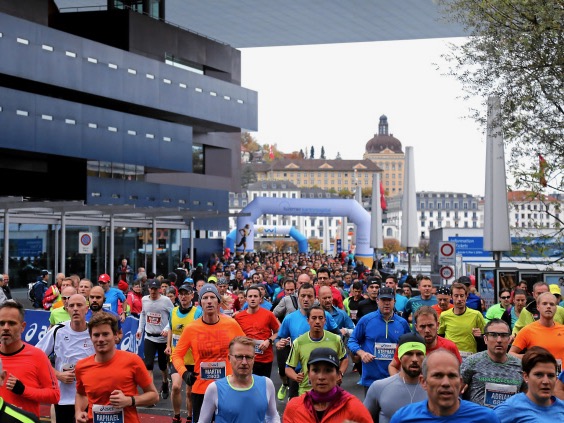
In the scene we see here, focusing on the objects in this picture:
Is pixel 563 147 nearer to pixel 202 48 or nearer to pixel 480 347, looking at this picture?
pixel 480 347

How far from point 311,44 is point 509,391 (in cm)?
5838

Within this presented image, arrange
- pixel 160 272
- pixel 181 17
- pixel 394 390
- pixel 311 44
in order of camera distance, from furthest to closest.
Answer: pixel 311 44 < pixel 181 17 < pixel 160 272 < pixel 394 390

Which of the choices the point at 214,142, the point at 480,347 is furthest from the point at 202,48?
the point at 480,347

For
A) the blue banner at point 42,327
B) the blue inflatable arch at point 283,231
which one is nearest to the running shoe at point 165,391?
the blue banner at point 42,327

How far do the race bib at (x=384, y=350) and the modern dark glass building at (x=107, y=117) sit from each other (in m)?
19.6

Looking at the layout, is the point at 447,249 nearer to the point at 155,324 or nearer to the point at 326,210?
the point at 155,324

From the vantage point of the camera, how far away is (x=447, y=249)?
2519 cm

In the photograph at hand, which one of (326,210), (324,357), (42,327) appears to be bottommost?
(42,327)

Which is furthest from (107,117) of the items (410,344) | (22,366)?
(410,344)

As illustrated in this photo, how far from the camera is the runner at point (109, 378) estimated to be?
714cm

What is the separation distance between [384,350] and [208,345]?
1.96 metres

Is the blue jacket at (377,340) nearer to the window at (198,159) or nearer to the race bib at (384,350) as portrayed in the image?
the race bib at (384,350)

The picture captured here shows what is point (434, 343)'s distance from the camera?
8.17 meters

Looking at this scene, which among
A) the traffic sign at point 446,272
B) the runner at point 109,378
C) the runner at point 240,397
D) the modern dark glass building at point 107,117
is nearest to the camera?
the runner at point 240,397
